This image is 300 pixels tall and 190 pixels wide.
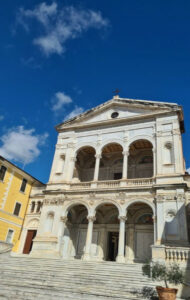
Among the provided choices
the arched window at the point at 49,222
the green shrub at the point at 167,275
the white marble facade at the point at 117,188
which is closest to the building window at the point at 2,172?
the white marble facade at the point at 117,188

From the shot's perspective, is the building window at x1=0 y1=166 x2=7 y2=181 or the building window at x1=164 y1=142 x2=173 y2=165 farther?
the building window at x1=0 y1=166 x2=7 y2=181

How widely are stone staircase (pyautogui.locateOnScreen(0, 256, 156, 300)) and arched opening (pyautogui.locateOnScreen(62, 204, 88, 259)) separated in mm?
5155

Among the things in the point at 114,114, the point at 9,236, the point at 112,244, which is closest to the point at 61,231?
the point at 112,244

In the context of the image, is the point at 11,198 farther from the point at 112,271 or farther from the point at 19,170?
the point at 112,271

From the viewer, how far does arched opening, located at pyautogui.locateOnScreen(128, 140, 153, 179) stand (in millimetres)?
24547

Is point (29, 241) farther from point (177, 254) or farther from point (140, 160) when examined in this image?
point (177, 254)

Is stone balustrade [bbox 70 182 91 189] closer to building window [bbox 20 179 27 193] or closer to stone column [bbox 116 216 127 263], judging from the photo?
stone column [bbox 116 216 127 263]

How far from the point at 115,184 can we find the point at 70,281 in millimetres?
9508

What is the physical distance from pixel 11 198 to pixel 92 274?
13.8 metres

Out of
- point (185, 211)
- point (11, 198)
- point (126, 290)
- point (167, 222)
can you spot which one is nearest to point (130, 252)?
point (167, 222)

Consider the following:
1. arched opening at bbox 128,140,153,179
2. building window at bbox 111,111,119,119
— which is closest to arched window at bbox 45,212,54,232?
arched opening at bbox 128,140,153,179

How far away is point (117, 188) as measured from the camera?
2100 cm

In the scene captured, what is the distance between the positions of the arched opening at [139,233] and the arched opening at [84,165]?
22.0 feet

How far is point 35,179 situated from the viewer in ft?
96.2
